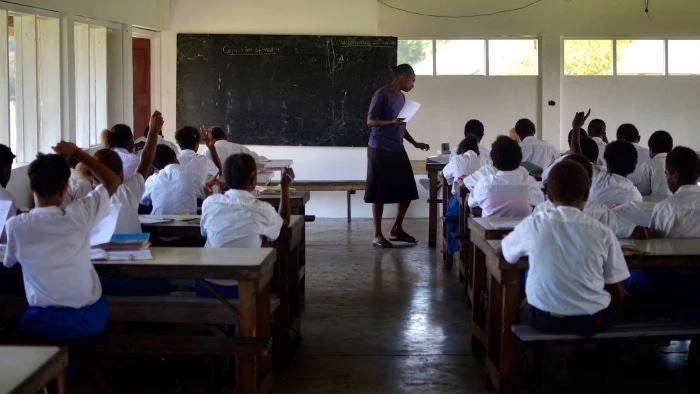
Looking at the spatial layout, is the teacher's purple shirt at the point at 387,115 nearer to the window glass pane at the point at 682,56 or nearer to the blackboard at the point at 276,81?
the blackboard at the point at 276,81

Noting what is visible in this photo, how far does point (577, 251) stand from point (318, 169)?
275 inches

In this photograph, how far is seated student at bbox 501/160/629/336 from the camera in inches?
142

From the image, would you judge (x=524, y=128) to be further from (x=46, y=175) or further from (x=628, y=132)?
(x=46, y=175)

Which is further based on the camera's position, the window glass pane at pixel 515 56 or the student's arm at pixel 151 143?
the window glass pane at pixel 515 56

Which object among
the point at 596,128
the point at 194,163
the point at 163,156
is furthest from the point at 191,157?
the point at 596,128

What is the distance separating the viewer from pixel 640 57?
411 inches

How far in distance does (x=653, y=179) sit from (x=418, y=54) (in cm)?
451

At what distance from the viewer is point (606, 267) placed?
12.0 feet

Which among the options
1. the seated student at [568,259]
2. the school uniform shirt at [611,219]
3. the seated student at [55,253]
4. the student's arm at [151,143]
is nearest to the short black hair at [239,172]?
the student's arm at [151,143]

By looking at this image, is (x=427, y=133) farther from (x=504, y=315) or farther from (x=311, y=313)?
(x=504, y=315)

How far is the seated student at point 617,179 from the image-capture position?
5.05 metres

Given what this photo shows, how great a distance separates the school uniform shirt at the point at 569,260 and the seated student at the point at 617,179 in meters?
1.44

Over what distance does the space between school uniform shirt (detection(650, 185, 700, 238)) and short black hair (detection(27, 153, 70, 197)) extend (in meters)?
2.72

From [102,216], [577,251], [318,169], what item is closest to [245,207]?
[102,216]
